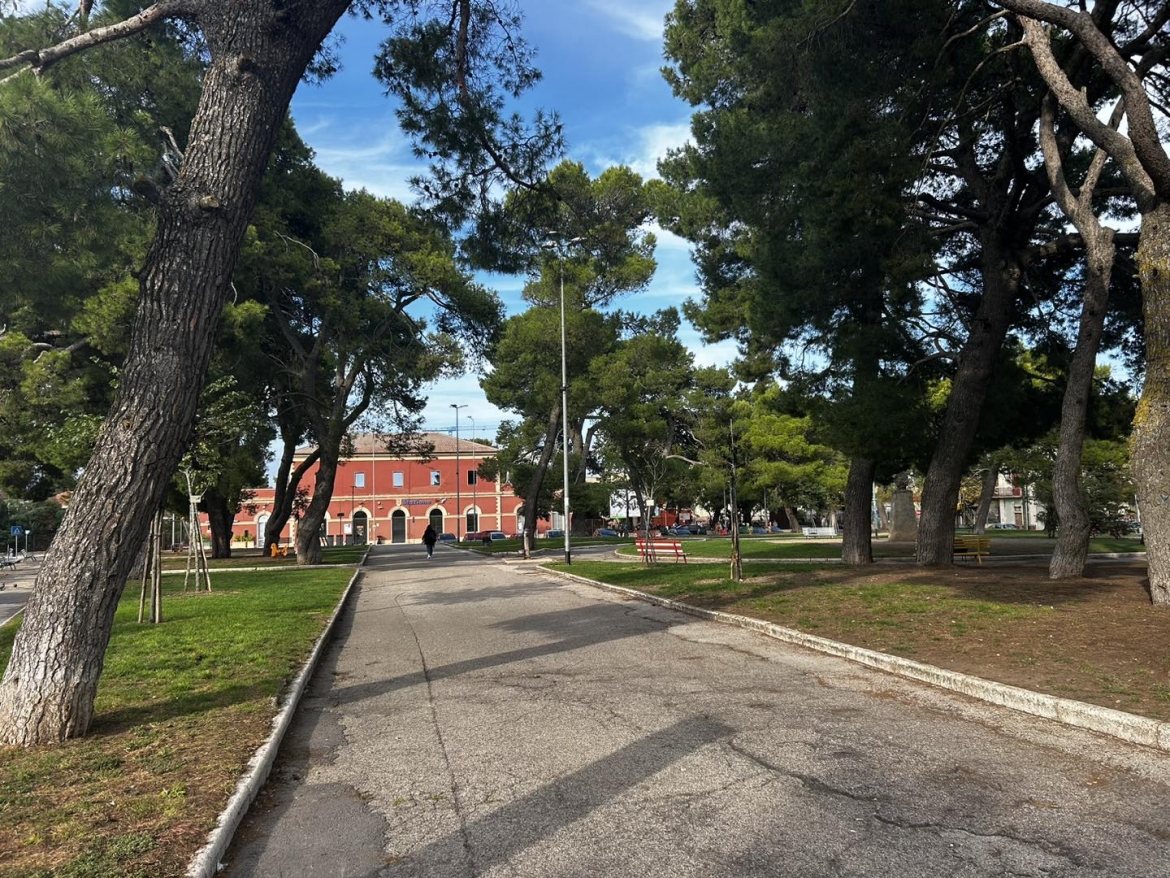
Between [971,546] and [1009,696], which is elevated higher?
[971,546]

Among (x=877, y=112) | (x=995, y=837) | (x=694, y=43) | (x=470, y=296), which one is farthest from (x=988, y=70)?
(x=470, y=296)

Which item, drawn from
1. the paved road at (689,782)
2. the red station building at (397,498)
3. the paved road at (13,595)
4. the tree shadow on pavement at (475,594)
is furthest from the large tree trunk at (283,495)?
the red station building at (397,498)

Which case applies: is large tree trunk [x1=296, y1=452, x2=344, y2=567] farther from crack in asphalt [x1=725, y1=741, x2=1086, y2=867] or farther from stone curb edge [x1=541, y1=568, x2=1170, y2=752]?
crack in asphalt [x1=725, y1=741, x2=1086, y2=867]

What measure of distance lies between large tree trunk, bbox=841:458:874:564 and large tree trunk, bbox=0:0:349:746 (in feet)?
50.1

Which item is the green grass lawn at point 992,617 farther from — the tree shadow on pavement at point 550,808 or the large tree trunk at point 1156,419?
the tree shadow on pavement at point 550,808

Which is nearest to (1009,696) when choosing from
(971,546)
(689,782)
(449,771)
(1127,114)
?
(689,782)

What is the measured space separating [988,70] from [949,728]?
11473mm

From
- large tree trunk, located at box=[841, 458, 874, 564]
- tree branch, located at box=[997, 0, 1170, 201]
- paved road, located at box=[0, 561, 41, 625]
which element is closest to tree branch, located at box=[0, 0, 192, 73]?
tree branch, located at box=[997, 0, 1170, 201]

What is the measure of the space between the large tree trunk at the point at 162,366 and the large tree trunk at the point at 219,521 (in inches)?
1212

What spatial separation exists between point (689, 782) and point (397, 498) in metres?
76.1

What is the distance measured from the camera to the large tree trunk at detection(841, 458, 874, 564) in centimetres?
1850

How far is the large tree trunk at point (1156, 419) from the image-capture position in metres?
9.66

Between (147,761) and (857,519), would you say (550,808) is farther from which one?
(857,519)

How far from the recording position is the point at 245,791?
4297mm
